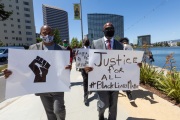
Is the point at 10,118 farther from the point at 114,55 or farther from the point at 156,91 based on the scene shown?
the point at 156,91

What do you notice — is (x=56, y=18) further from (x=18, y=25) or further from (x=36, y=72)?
(x=36, y=72)

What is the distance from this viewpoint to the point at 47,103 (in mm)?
3207

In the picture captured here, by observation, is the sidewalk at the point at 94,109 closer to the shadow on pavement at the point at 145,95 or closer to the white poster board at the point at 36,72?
the shadow on pavement at the point at 145,95

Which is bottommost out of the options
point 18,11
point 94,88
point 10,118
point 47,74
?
point 10,118

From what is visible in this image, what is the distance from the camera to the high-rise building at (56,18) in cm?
17188

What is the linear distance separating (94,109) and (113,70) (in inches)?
65.1

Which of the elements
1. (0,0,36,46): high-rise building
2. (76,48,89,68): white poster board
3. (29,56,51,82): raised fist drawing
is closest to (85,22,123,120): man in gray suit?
(29,56,51,82): raised fist drawing

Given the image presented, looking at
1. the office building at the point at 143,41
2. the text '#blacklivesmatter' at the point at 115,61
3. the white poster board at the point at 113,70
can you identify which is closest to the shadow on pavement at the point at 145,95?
the white poster board at the point at 113,70

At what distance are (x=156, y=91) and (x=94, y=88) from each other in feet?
11.0

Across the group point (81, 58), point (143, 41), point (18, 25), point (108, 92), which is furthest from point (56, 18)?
point (108, 92)

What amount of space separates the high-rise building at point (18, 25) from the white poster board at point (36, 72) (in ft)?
244

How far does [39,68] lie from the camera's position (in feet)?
10.0

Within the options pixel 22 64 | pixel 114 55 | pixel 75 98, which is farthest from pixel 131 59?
pixel 75 98

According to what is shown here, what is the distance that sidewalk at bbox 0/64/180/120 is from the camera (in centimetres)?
408
